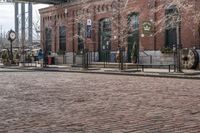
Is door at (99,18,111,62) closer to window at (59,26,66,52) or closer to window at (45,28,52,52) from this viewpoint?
window at (59,26,66,52)

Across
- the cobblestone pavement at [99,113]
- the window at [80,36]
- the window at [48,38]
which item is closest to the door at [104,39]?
the window at [80,36]

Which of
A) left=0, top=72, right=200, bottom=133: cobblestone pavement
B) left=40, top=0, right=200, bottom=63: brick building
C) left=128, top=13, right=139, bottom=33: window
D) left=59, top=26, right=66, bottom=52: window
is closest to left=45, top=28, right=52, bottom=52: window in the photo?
left=40, top=0, right=200, bottom=63: brick building

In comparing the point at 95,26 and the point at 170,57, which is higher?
the point at 95,26

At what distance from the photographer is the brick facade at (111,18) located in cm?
3894

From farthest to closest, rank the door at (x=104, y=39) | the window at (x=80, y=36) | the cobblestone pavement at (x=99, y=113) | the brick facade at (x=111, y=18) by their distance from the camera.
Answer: the window at (x=80, y=36), the door at (x=104, y=39), the brick facade at (x=111, y=18), the cobblestone pavement at (x=99, y=113)

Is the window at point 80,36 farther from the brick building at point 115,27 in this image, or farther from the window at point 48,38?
the window at point 48,38

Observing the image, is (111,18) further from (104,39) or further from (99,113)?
(99,113)

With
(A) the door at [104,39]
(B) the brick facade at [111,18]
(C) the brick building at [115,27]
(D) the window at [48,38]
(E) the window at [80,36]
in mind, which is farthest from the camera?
(D) the window at [48,38]

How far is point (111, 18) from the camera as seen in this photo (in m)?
47.6

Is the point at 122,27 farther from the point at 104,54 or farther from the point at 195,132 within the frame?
the point at 195,132

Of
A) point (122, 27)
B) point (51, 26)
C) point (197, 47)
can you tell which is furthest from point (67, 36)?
point (197, 47)

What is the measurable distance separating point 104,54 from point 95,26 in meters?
3.43

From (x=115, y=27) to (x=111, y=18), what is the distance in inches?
39.2

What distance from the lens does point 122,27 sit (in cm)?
4531
